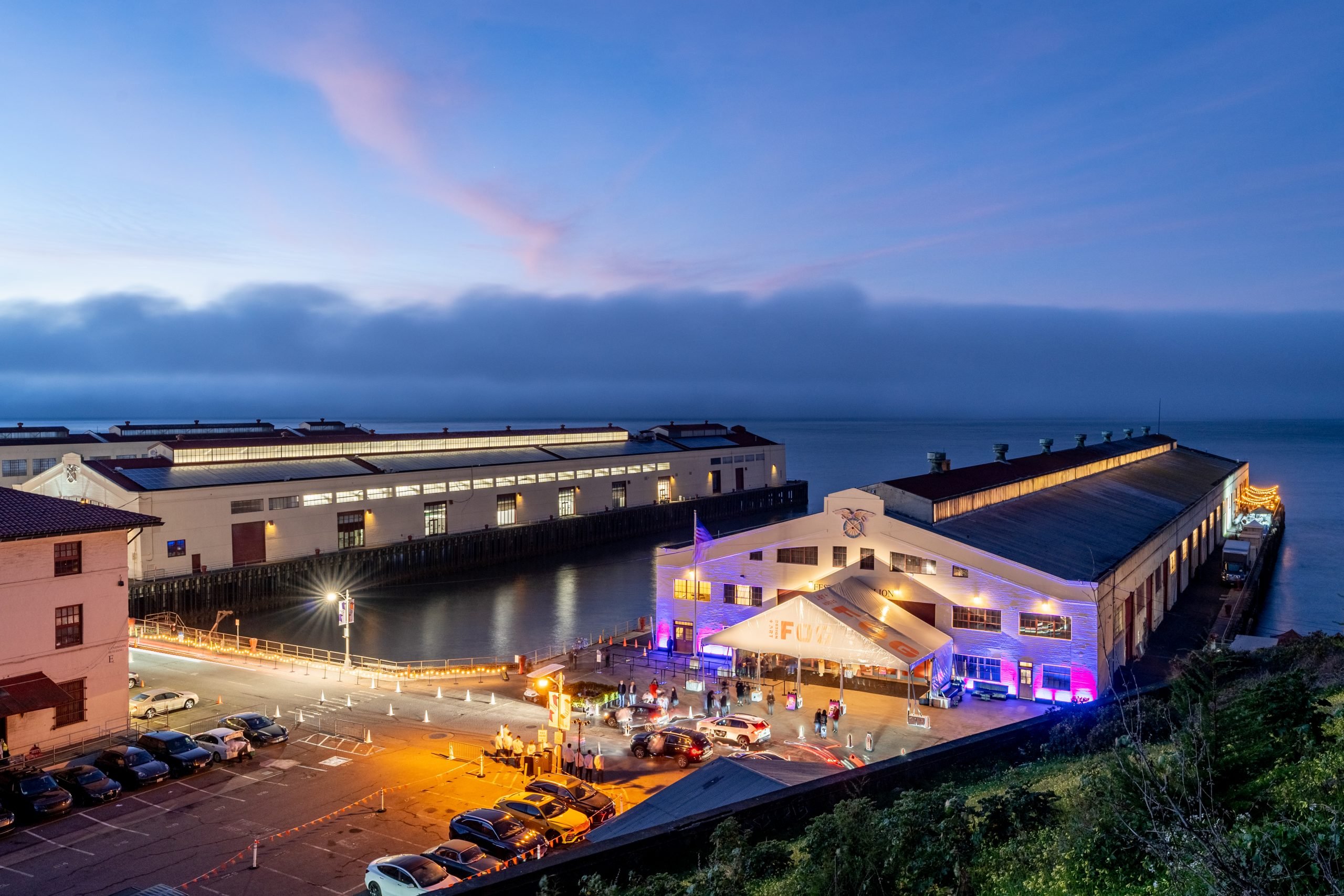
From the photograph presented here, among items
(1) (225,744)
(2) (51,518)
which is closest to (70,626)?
(2) (51,518)

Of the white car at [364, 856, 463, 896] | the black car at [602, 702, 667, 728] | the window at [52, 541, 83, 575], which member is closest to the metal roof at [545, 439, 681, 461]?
the black car at [602, 702, 667, 728]

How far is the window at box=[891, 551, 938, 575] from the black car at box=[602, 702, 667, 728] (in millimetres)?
13217

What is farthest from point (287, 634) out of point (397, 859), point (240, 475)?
point (397, 859)

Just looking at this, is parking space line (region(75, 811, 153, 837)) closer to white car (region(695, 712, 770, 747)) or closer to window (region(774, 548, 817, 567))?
white car (region(695, 712, 770, 747))

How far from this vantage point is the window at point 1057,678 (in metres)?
37.6

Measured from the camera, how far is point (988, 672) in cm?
Result: 3959

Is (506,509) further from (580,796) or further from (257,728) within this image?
(580,796)

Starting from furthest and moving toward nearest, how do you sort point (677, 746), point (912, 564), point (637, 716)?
point (912, 564), point (637, 716), point (677, 746)

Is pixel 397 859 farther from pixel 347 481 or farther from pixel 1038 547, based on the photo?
pixel 347 481

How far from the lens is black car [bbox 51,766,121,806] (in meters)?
26.5

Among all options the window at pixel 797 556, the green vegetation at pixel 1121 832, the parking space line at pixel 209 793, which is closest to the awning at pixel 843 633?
the window at pixel 797 556

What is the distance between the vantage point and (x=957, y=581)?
40.4 meters

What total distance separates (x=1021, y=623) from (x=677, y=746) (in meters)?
17.0

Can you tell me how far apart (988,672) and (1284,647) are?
1107 centimetres
